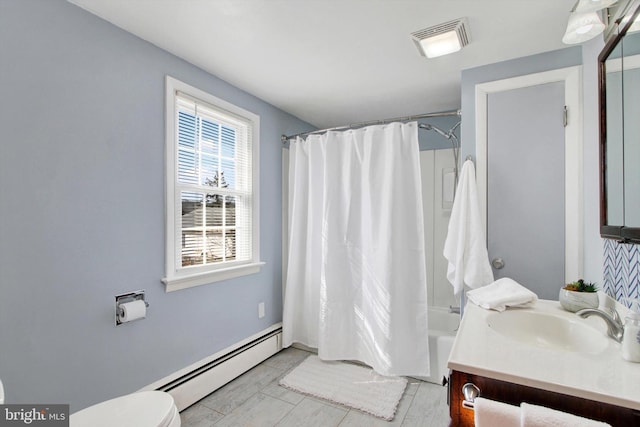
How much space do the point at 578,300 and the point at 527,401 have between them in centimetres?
75

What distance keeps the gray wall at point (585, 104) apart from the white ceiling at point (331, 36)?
0.07 metres

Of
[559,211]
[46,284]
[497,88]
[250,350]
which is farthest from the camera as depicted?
[250,350]

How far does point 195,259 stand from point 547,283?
2276 mm

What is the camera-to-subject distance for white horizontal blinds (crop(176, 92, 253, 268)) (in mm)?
2061

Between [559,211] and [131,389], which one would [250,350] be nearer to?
[131,389]

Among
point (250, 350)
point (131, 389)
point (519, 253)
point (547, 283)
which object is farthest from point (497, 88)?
point (131, 389)

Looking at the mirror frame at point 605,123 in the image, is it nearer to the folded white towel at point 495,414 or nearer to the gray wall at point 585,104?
the gray wall at point 585,104

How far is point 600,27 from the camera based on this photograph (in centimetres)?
128

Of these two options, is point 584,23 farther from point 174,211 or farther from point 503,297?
point 174,211

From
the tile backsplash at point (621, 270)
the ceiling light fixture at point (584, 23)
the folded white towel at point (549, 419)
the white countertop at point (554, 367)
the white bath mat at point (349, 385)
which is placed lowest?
the white bath mat at point (349, 385)

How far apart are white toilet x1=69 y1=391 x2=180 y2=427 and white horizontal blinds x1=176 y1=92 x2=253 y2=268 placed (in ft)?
2.92

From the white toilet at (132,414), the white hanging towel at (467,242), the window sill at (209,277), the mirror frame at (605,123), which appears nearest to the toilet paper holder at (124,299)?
the window sill at (209,277)

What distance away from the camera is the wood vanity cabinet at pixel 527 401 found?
0.77 metres

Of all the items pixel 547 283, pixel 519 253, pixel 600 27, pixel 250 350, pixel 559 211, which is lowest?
pixel 250 350
